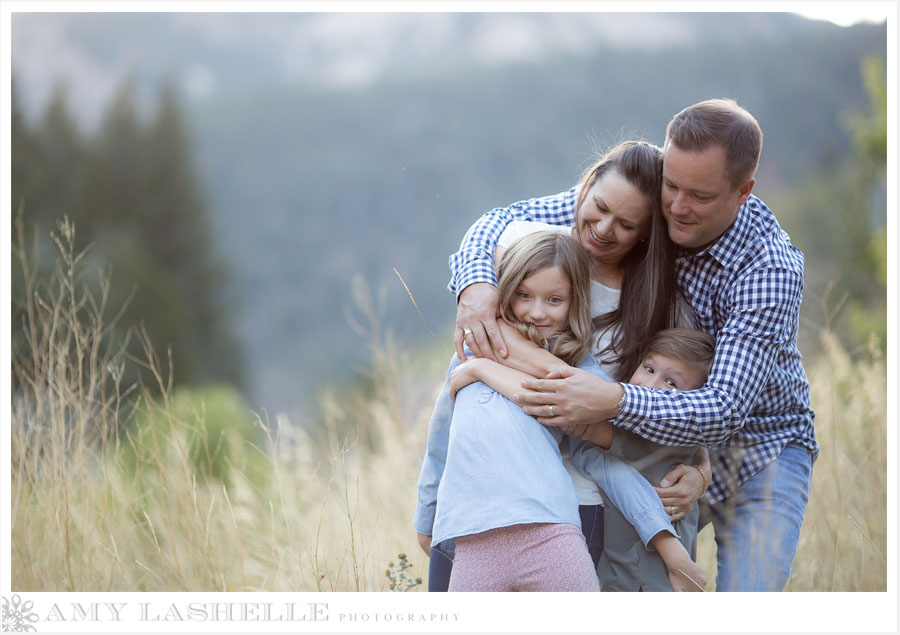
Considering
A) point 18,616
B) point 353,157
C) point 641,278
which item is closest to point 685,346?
point 641,278

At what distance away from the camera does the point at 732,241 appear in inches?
78.4

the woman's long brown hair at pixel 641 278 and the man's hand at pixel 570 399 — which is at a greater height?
the woman's long brown hair at pixel 641 278

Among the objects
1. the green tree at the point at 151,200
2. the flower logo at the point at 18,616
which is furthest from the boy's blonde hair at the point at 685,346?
the green tree at the point at 151,200

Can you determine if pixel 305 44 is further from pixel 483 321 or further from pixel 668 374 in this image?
pixel 668 374

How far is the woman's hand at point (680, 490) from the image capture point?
181 cm

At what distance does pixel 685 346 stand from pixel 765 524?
63cm

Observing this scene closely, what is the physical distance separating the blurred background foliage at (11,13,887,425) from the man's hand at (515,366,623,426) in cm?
77

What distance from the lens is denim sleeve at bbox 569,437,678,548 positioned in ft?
5.66

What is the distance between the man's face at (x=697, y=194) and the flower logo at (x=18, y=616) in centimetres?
222

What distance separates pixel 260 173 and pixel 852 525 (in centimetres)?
2359

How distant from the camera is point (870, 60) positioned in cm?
602

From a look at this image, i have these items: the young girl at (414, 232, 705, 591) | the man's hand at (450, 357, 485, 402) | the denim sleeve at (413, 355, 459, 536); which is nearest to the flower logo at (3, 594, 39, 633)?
the denim sleeve at (413, 355, 459, 536)

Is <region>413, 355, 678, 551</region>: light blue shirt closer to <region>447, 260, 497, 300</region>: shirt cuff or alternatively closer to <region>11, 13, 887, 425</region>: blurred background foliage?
<region>447, 260, 497, 300</region>: shirt cuff

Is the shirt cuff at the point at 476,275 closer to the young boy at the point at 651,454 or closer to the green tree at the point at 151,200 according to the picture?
the young boy at the point at 651,454
